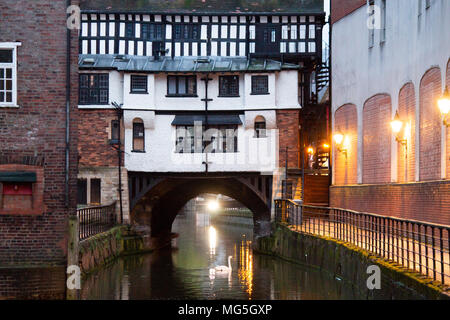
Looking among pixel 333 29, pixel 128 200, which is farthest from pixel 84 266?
pixel 333 29

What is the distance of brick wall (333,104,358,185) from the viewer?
26.9 metres

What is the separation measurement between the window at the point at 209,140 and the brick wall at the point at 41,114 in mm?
16809

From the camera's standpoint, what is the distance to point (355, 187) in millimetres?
26359

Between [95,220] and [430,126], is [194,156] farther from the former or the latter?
[430,126]

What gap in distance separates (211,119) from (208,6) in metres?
5.78

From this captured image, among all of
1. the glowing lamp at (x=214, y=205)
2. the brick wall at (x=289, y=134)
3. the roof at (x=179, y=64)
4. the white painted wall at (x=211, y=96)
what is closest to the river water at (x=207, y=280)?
the brick wall at (x=289, y=134)

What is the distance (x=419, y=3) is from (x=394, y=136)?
4563mm

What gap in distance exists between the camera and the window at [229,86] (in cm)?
3200

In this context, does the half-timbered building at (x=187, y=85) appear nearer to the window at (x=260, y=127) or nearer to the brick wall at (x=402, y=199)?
the window at (x=260, y=127)

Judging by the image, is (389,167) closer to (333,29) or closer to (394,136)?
(394,136)

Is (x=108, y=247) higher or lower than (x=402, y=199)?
lower

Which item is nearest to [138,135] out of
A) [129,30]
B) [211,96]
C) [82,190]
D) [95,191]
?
[95,191]

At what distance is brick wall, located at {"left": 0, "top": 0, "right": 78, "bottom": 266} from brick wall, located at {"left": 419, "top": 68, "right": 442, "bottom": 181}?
376 inches

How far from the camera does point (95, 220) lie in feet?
88.3
